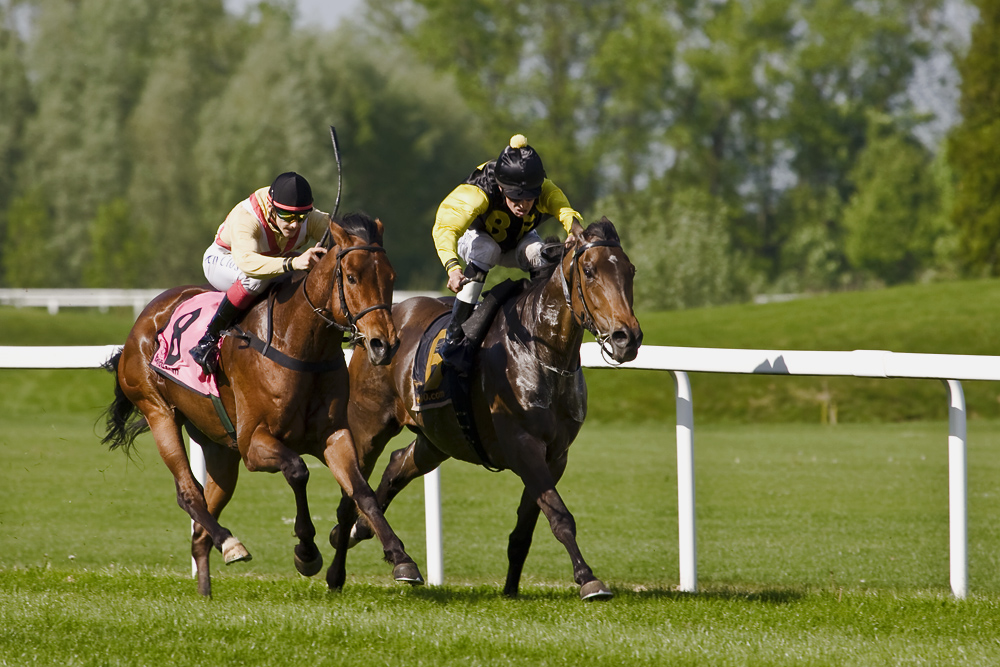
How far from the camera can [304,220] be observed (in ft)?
21.1

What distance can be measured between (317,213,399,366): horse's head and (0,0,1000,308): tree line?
26.9 meters

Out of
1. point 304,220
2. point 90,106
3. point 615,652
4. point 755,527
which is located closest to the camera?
point 615,652

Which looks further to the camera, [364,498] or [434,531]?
[434,531]

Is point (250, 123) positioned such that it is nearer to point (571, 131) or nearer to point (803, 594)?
point (571, 131)

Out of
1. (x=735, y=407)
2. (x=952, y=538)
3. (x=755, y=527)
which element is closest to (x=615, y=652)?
Answer: (x=952, y=538)

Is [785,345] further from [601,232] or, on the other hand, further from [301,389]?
[301,389]

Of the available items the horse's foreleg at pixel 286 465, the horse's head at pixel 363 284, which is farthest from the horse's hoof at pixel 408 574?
the horse's head at pixel 363 284

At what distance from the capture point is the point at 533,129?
56.5 metres

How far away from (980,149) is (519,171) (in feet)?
92.7

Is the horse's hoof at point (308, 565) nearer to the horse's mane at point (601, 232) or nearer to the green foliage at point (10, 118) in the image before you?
the horse's mane at point (601, 232)

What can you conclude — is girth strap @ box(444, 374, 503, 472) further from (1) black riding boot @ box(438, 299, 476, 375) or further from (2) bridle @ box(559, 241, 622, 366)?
(2) bridle @ box(559, 241, 622, 366)

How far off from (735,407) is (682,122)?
3763cm

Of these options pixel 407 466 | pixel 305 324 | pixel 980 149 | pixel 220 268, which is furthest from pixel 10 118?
pixel 305 324

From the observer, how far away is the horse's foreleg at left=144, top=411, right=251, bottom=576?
5734 mm
